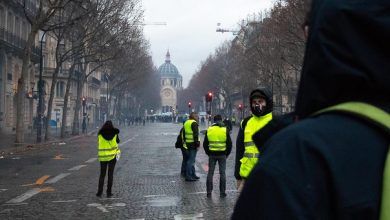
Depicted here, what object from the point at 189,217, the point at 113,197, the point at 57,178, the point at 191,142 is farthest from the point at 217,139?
the point at 57,178

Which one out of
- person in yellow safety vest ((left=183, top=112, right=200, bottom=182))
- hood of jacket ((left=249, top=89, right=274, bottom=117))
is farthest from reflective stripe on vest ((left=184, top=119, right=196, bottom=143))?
hood of jacket ((left=249, top=89, right=274, bottom=117))

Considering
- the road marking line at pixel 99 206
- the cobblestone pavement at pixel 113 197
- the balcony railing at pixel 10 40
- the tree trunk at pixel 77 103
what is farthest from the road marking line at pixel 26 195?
the tree trunk at pixel 77 103

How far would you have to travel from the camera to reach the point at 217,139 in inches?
477

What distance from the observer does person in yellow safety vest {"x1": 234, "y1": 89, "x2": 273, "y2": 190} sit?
739 centimetres

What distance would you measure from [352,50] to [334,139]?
22 cm

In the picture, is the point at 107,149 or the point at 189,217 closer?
the point at 189,217

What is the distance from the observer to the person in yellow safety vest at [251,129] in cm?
739

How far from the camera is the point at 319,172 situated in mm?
1426

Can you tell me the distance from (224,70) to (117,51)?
5367 centimetres

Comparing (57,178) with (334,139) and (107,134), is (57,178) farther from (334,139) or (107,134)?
(334,139)

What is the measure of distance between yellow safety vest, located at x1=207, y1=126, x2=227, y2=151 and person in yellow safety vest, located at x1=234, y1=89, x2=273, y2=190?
4.07 m

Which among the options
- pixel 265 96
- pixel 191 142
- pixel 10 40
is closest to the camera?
pixel 265 96

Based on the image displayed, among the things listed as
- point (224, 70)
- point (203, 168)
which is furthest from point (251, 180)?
point (224, 70)

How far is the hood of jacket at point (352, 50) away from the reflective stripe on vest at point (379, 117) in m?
0.03
